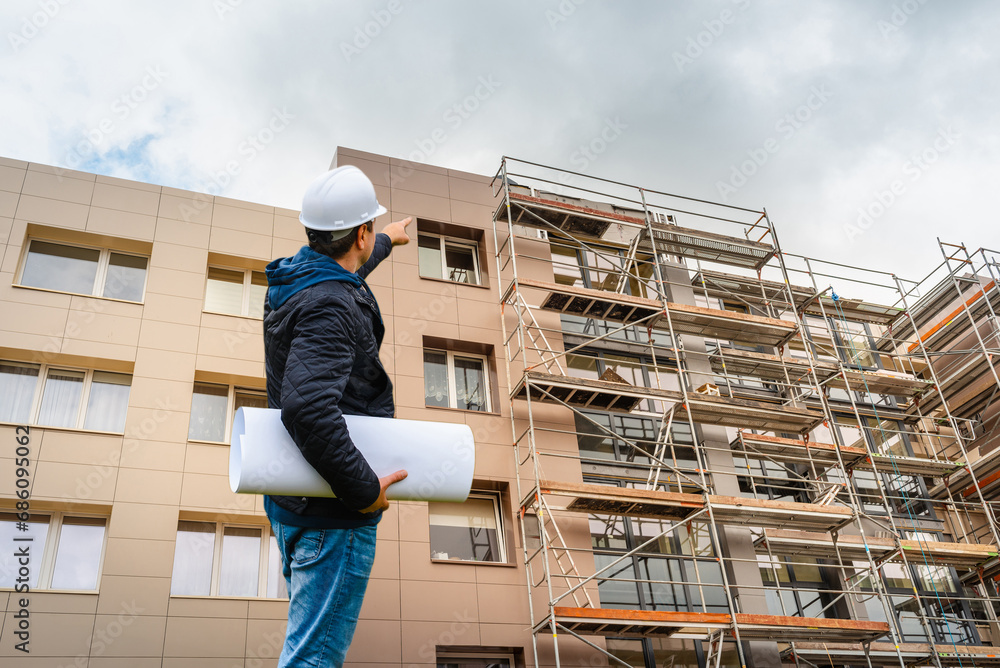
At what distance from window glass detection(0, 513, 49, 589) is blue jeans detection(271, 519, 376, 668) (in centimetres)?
1094

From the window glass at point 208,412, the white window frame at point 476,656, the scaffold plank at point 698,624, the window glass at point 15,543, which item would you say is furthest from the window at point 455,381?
the window glass at point 15,543

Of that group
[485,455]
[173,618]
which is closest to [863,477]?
[485,455]

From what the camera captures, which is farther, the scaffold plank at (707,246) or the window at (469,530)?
the scaffold plank at (707,246)

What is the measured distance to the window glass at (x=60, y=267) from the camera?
46.5ft

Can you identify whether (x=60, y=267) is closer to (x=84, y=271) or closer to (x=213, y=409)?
(x=84, y=271)

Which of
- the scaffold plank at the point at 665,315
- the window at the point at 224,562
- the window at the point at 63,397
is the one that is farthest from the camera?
the scaffold plank at the point at 665,315

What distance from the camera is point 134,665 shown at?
1138cm

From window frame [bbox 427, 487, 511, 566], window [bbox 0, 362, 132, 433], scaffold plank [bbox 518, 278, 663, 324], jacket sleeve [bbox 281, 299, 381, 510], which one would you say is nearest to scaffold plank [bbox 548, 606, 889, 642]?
window frame [bbox 427, 487, 511, 566]

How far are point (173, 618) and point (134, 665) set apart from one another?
736 mm

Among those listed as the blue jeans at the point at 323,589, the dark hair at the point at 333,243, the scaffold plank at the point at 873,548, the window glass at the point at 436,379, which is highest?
the window glass at the point at 436,379

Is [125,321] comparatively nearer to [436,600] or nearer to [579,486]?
[436,600]

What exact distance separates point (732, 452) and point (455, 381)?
5.44 metres

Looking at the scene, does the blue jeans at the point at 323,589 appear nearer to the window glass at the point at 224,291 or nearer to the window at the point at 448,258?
the window glass at the point at 224,291

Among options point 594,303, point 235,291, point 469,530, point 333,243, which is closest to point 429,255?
point 594,303
